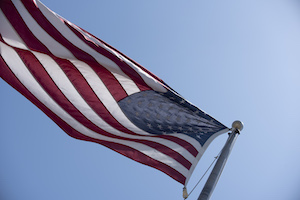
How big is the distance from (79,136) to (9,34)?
2.91 metres

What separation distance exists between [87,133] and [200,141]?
112 inches

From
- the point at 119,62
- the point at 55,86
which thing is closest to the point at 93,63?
the point at 119,62

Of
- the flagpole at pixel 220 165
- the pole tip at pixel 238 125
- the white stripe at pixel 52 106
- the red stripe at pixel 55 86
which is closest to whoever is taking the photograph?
the flagpole at pixel 220 165

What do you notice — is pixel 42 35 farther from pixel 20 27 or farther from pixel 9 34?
pixel 9 34

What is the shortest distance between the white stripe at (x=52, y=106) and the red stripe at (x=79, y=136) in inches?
3.2

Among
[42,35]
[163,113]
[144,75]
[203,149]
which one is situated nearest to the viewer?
[42,35]

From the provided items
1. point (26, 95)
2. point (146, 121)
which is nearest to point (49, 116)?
point (26, 95)

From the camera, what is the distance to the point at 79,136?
8.02m

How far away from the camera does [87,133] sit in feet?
26.3

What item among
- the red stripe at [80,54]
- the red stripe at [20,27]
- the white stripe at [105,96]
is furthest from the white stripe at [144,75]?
the red stripe at [20,27]

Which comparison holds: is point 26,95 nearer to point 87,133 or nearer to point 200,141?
point 87,133

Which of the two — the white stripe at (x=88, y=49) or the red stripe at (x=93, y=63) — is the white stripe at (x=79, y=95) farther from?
the white stripe at (x=88, y=49)

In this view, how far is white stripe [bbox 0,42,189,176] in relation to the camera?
7.22 m

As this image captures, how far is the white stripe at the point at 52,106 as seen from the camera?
7219 mm
